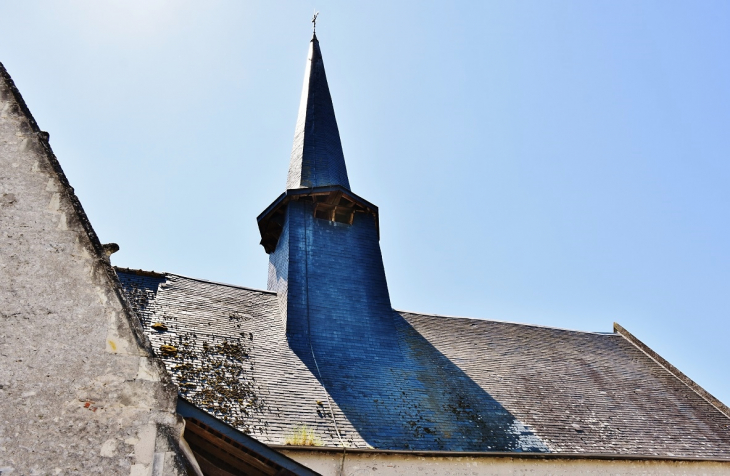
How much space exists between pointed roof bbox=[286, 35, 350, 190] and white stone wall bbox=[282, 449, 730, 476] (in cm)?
772

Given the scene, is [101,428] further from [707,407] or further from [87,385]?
[707,407]

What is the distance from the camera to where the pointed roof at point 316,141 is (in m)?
14.9

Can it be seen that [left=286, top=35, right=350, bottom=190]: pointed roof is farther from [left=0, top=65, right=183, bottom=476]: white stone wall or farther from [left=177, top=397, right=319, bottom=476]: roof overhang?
[left=0, top=65, right=183, bottom=476]: white stone wall

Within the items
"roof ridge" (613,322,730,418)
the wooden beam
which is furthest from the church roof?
the wooden beam

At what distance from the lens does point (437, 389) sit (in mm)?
10195

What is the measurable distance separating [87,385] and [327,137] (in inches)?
530

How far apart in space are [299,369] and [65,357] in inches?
257

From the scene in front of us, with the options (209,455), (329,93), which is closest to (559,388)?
(209,455)

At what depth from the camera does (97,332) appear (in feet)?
11.5

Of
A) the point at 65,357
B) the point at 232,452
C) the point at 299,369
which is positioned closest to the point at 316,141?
the point at 299,369

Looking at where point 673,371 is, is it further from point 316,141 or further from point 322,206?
point 316,141

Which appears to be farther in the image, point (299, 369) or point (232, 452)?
point (299, 369)

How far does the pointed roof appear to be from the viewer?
48.9 feet

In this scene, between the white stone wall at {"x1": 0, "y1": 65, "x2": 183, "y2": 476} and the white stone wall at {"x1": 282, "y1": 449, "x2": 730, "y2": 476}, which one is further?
the white stone wall at {"x1": 282, "y1": 449, "x2": 730, "y2": 476}
